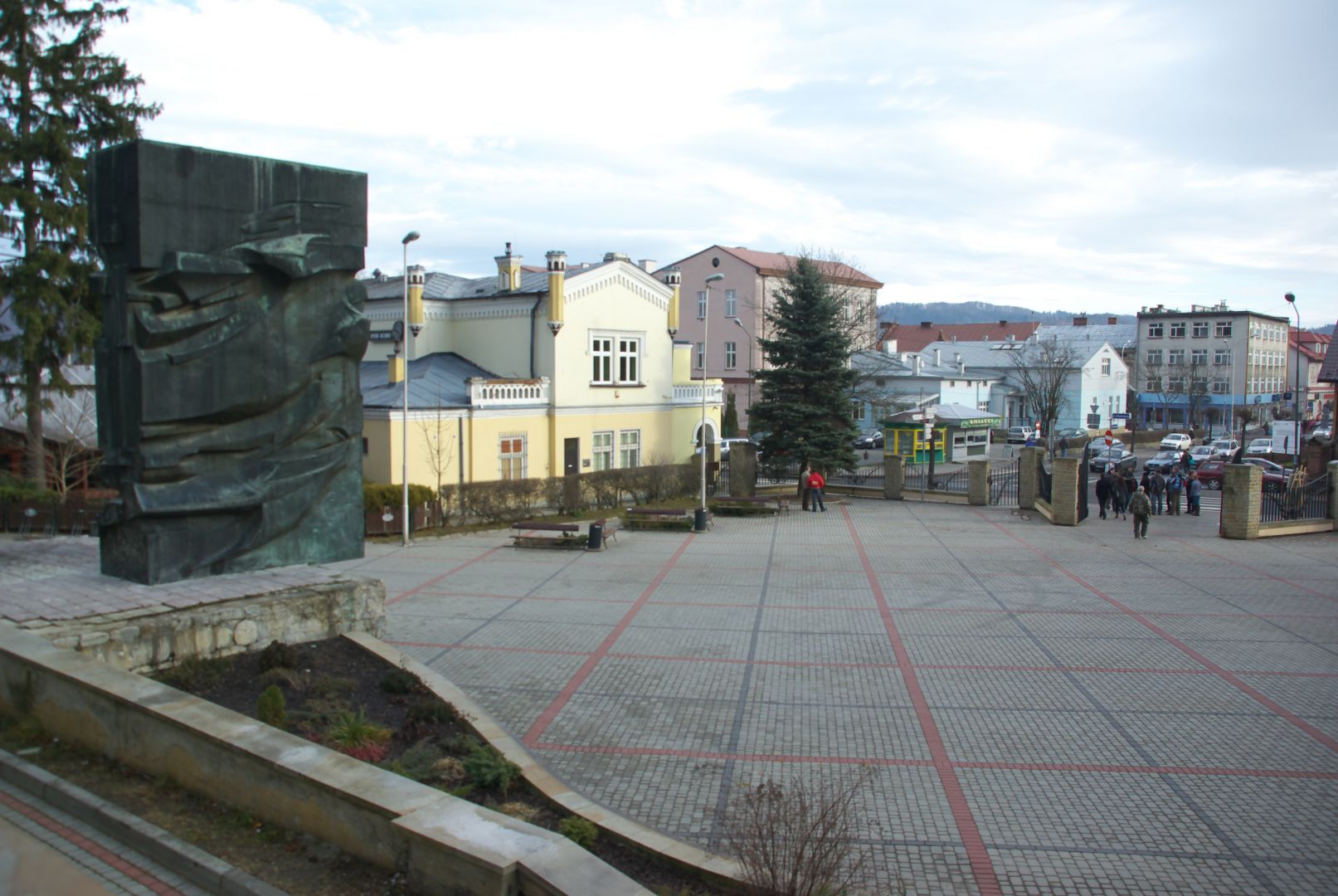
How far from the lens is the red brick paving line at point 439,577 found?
16.5m

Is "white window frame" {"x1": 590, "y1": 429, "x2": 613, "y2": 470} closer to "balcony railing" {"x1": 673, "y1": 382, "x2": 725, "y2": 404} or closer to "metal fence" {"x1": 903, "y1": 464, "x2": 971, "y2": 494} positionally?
"balcony railing" {"x1": 673, "y1": 382, "x2": 725, "y2": 404}

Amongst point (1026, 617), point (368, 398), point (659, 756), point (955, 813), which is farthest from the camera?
point (368, 398)

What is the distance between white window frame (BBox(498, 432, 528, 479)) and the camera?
107ft

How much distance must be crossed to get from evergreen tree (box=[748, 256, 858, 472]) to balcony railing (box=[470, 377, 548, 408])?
7598 mm

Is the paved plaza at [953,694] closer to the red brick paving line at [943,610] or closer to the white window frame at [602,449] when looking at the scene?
the red brick paving line at [943,610]

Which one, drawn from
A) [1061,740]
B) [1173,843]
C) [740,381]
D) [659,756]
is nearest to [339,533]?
[659,756]

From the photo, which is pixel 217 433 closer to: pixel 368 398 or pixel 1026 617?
pixel 1026 617

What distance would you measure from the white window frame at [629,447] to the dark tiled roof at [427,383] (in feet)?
18.0

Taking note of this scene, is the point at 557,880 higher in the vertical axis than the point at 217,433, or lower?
lower

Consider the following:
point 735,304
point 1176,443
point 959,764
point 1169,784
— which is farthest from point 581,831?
point 1176,443

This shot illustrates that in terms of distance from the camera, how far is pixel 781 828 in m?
6.81

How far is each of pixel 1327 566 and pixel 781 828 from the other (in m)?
18.8

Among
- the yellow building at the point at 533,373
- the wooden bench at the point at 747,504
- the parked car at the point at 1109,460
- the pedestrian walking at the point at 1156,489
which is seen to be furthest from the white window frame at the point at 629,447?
the parked car at the point at 1109,460

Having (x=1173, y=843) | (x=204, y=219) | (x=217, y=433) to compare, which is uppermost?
(x=204, y=219)
